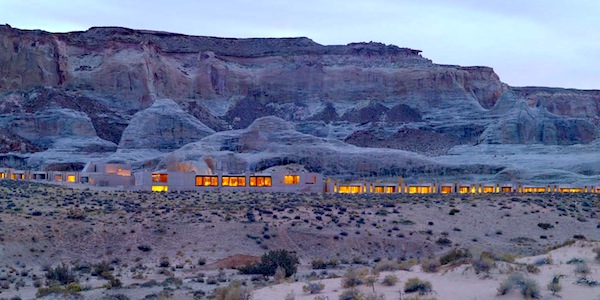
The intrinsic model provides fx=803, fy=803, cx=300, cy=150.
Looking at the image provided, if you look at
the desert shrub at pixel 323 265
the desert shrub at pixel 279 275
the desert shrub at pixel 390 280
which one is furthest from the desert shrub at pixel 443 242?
the desert shrub at pixel 390 280

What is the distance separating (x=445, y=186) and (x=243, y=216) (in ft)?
122

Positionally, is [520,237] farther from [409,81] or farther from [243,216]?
[409,81]

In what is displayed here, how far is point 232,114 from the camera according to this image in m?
138

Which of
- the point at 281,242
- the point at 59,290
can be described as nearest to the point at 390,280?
the point at 59,290

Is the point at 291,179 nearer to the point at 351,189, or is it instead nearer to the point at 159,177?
the point at 351,189

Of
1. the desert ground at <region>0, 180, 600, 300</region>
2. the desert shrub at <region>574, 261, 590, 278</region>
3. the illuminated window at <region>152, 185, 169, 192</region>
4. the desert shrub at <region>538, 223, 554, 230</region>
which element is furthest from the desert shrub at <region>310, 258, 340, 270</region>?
the illuminated window at <region>152, 185, 169, 192</region>

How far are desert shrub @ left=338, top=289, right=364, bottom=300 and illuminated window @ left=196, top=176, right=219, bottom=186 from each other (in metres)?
49.4

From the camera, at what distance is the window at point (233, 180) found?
223ft

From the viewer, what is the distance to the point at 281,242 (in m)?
37.8

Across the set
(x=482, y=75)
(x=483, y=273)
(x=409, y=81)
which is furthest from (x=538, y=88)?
(x=483, y=273)

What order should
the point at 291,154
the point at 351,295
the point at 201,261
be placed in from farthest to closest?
1. the point at 291,154
2. the point at 201,261
3. the point at 351,295

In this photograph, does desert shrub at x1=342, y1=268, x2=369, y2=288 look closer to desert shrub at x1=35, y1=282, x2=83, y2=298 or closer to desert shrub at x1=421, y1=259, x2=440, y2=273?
desert shrub at x1=421, y1=259, x2=440, y2=273

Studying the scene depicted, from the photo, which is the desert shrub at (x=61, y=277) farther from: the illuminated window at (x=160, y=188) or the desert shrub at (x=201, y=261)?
the illuminated window at (x=160, y=188)

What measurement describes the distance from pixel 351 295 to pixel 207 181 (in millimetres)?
50194
